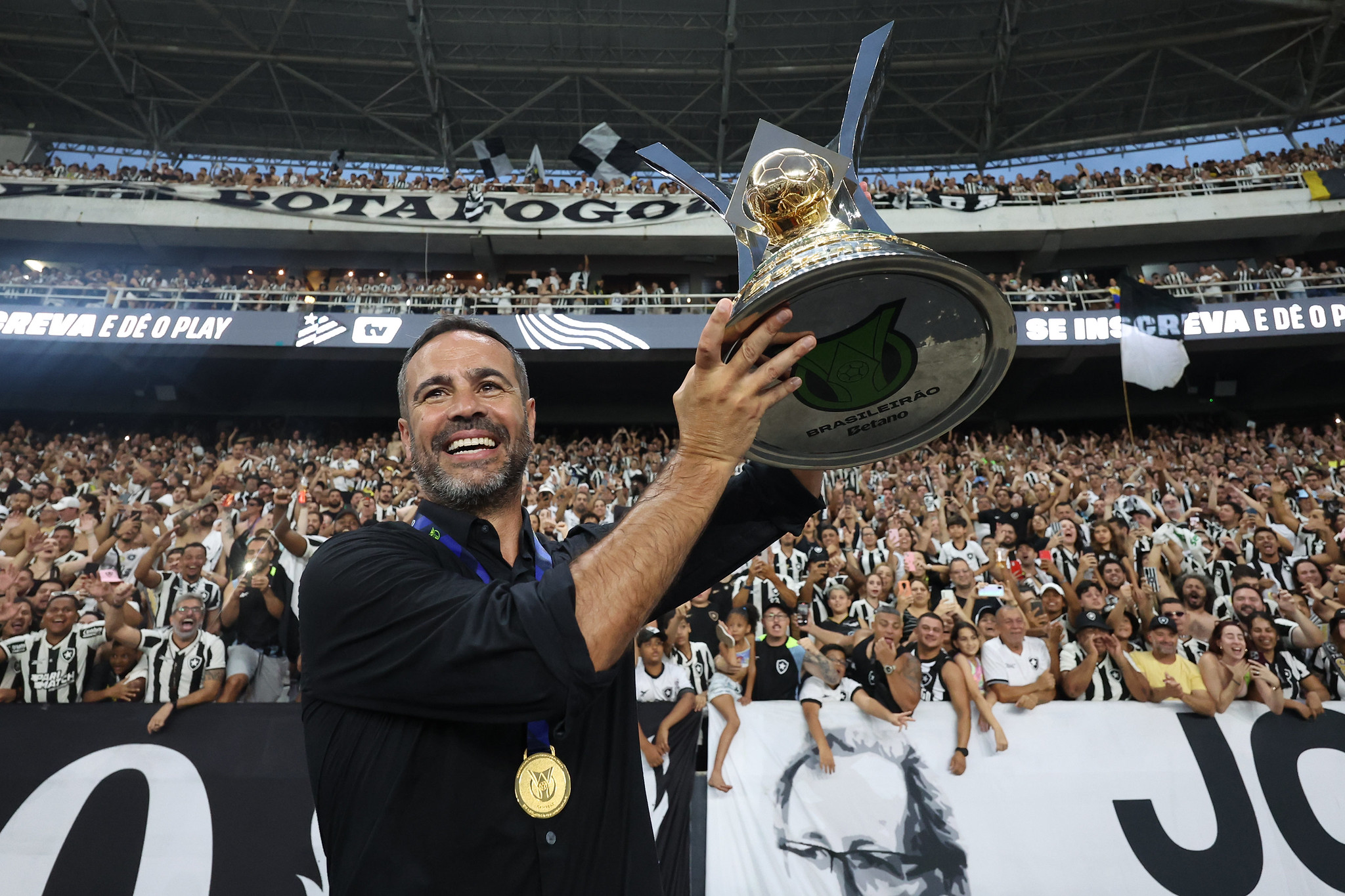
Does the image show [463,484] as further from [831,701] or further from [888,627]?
[888,627]

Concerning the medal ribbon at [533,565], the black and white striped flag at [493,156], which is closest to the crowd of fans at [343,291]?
the black and white striped flag at [493,156]

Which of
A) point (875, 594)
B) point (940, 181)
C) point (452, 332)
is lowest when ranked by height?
point (452, 332)

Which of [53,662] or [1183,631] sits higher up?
[1183,631]

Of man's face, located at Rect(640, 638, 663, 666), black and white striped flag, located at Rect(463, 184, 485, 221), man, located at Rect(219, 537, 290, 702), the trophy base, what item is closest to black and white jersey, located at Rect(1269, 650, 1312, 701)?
man's face, located at Rect(640, 638, 663, 666)

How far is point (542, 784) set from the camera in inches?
47.6

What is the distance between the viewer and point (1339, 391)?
1802 centimetres

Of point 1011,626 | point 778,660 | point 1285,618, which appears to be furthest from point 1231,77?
point 778,660

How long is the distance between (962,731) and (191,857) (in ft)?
13.7

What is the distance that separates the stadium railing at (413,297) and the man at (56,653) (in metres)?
11.8

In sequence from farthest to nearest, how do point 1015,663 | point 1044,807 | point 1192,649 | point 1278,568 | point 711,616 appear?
1. point 1278,568
2. point 711,616
3. point 1192,649
4. point 1015,663
5. point 1044,807

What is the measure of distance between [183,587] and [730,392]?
600 centimetres

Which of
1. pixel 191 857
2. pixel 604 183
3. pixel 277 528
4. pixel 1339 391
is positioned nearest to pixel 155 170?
pixel 604 183

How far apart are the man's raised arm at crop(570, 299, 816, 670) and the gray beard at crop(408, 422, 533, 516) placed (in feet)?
1.23

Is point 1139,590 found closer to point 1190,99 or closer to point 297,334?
point 297,334
